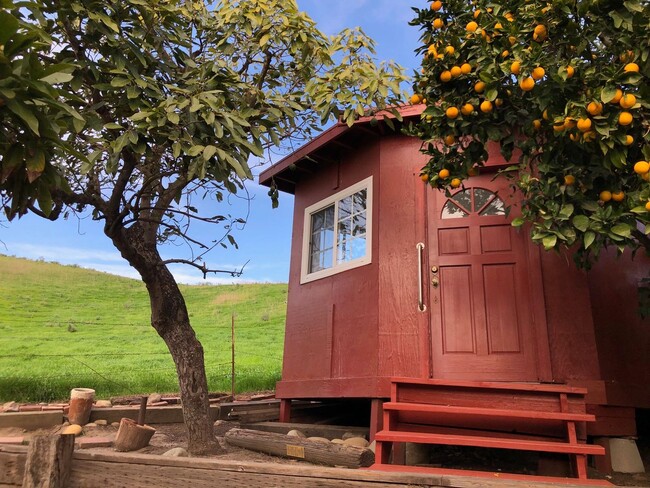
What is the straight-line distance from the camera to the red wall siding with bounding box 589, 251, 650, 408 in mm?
4355

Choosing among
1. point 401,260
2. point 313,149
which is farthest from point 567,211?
point 313,149

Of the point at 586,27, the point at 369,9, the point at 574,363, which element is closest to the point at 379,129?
the point at 369,9

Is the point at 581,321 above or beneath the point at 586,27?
beneath

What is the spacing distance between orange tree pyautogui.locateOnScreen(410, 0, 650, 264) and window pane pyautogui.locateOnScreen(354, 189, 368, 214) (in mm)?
2147

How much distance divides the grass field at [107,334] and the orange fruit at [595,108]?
26.9ft

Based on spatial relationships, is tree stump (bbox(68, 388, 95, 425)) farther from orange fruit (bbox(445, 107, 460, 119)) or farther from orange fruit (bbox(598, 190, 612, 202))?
orange fruit (bbox(598, 190, 612, 202))

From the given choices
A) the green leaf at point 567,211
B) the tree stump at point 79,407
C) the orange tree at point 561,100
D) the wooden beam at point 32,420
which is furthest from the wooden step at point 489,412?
the wooden beam at point 32,420

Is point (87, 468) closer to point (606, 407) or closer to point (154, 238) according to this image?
point (154, 238)

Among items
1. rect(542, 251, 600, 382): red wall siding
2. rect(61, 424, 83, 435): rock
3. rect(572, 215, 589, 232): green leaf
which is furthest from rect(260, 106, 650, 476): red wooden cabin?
rect(61, 424, 83, 435): rock

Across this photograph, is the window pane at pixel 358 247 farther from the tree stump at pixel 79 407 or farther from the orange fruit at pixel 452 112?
the tree stump at pixel 79 407

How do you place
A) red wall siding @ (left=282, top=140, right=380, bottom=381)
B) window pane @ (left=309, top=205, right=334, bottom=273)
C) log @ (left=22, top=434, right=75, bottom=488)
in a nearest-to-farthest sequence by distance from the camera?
log @ (left=22, top=434, right=75, bottom=488), red wall siding @ (left=282, top=140, right=380, bottom=381), window pane @ (left=309, top=205, right=334, bottom=273)

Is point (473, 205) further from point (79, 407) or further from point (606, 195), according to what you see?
point (79, 407)

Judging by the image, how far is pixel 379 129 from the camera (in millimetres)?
5504

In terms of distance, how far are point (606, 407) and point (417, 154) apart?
3002 mm
